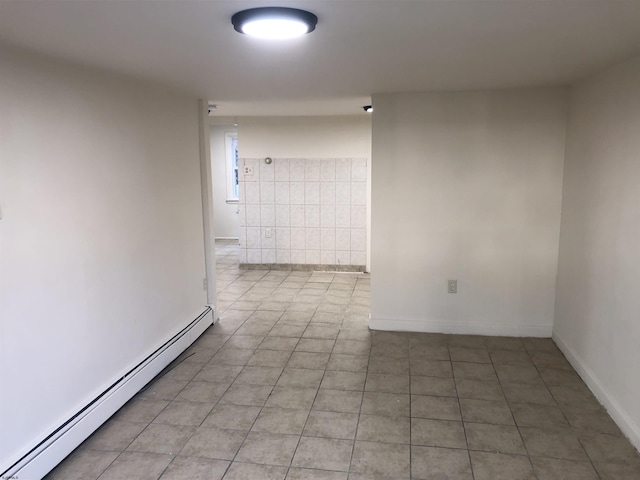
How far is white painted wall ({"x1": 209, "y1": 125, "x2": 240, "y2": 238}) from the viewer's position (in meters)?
Answer: 8.60

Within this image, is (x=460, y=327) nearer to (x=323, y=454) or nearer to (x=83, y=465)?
(x=323, y=454)

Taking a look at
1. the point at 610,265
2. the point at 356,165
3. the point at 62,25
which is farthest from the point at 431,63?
the point at 356,165

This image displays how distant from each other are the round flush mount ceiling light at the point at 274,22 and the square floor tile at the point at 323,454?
1.98 meters

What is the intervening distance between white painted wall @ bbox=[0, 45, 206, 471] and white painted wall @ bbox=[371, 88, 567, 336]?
1787mm

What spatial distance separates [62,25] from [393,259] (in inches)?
116

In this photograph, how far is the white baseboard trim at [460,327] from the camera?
3.94 m

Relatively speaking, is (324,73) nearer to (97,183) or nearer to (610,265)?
(97,183)

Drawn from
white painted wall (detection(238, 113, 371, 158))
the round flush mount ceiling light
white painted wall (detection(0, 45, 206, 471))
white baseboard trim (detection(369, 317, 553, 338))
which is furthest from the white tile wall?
the round flush mount ceiling light

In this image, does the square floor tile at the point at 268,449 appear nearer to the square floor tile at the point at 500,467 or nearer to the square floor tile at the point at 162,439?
the square floor tile at the point at 162,439

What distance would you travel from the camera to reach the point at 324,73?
2934 mm

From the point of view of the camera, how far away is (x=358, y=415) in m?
2.76

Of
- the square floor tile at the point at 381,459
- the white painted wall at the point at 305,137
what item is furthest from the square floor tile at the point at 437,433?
the white painted wall at the point at 305,137

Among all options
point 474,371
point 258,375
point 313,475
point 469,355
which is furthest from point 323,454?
point 469,355

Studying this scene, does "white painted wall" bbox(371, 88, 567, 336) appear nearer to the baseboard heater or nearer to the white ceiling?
the white ceiling
